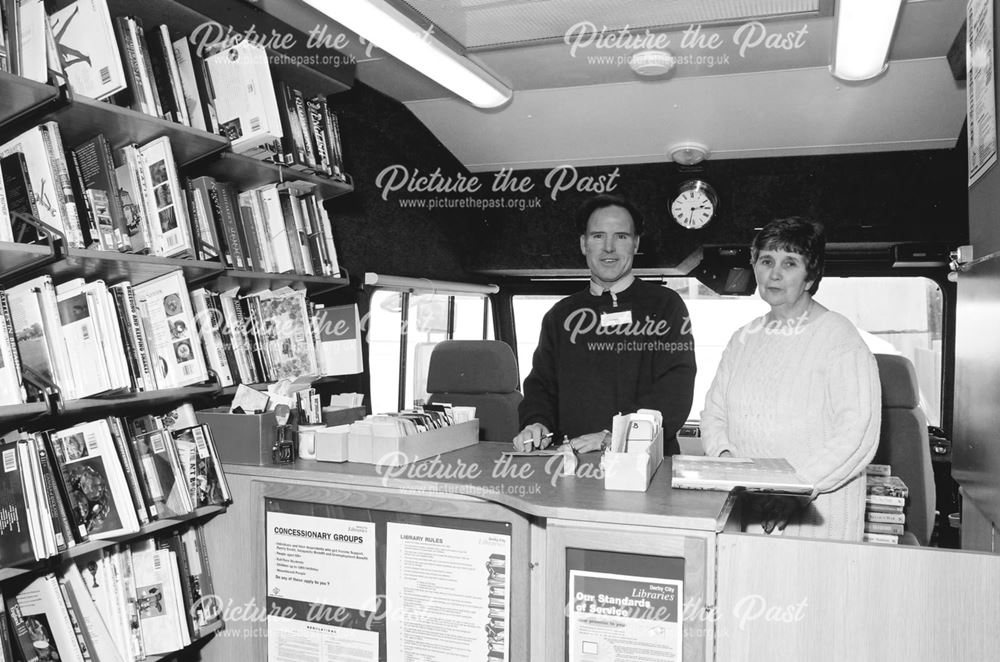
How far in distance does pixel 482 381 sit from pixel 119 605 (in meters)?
2.71

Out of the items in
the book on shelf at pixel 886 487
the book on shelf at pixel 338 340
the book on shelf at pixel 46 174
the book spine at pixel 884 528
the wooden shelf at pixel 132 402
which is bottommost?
the book spine at pixel 884 528

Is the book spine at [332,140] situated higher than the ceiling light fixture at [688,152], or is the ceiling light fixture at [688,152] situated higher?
the ceiling light fixture at [688,152]

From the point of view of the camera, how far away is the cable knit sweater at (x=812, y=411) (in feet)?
7.18

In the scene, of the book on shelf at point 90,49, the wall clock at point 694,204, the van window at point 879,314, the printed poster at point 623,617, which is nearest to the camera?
the printed poster at point 623,617

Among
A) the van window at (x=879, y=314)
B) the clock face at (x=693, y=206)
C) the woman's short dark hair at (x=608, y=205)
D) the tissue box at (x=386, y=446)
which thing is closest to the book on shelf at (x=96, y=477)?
the tissue box at (x=386, y=446)

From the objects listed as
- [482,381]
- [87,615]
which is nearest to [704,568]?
[87,615]

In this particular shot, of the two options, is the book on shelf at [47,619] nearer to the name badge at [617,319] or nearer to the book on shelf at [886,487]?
the name badge at [617,319]

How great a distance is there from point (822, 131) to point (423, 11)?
8.60 ft

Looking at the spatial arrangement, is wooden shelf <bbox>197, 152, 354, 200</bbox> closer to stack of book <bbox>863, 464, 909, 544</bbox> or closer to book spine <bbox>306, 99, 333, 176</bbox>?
book spine <bbox>306, 99, 333, 176</bbox>

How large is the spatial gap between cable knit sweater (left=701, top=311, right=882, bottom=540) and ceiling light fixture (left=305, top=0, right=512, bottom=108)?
65.2 inches

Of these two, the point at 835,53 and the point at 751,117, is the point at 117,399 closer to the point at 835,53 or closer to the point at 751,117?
the point at 835,53

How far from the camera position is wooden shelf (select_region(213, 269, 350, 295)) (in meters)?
2.52

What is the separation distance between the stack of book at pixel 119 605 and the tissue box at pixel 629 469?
52.2 inches

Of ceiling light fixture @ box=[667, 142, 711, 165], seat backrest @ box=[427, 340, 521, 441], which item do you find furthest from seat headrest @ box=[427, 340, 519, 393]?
ceiling light fixture @ box=[667, 142, 711, 165]
